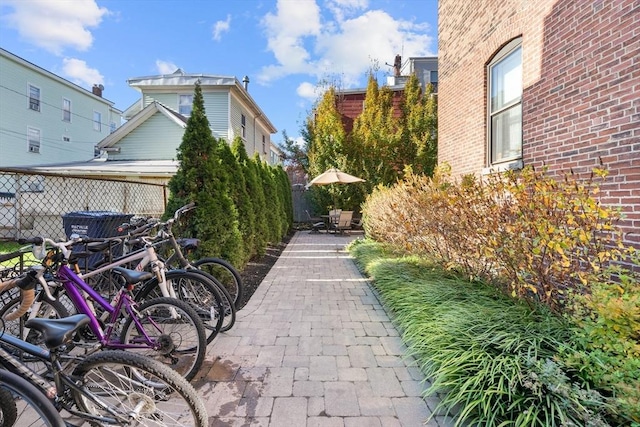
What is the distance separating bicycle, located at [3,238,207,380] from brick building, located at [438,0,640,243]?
3678 millimetres

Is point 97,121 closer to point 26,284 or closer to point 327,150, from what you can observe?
point 327,150

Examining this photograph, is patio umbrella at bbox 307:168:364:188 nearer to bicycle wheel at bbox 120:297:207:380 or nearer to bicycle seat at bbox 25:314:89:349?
bicycle wheel at bbox 120:297:207:380

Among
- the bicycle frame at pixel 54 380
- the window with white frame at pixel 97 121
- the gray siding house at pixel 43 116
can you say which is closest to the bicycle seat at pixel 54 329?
the bicycle frame at pixel 54 380

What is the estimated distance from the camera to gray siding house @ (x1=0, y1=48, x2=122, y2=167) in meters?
16.5

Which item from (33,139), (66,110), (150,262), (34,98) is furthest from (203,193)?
(66,110)

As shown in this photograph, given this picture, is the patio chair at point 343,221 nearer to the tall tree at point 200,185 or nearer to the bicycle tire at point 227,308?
the tall tree at point 200,185

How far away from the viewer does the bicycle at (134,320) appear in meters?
2.36

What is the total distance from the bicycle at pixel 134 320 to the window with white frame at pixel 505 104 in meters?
4.52

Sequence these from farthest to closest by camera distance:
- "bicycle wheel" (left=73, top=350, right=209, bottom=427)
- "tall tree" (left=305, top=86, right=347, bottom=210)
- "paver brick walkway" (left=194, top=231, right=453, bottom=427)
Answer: "tall tree" (left=305, top=86, right=347, bottom=210) < "paver brick walkway" (left=194, top=231, right=453, bottom=427) < "bicycle wheel" (left=73, top=350, right=209, bottom=427)

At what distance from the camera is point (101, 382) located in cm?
173

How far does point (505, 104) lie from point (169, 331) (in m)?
5.38

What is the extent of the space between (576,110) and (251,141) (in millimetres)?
16253

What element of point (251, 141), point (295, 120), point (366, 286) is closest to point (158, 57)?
point (251, 141)

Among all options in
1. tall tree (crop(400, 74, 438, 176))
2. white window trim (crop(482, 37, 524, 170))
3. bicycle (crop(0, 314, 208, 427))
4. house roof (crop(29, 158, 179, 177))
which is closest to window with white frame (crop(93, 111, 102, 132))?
house roof (crop(29, 158, 179, 177))
